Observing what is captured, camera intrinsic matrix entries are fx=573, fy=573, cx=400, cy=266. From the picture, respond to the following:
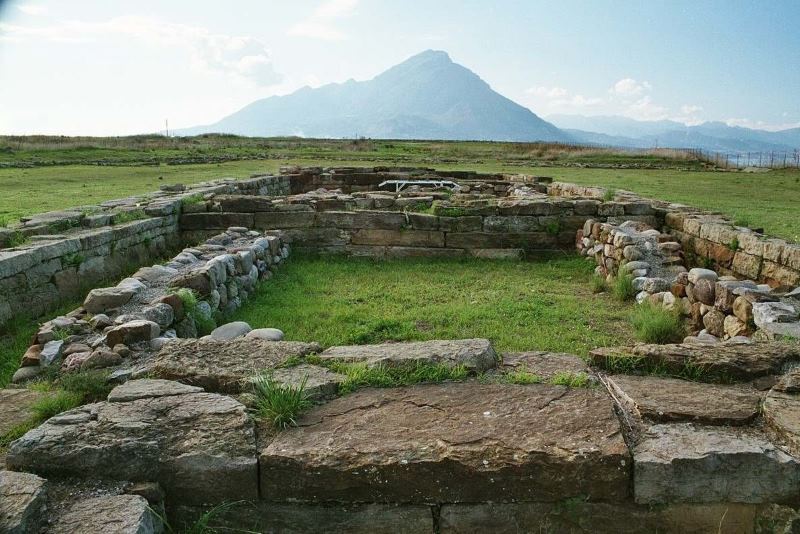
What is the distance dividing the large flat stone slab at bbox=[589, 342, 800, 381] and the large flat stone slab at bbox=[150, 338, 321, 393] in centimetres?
201

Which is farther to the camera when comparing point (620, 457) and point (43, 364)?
point (43, 364)

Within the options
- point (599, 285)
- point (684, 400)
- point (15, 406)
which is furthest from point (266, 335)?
point (599, 285)

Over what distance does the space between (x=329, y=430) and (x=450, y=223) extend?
7.11 meters

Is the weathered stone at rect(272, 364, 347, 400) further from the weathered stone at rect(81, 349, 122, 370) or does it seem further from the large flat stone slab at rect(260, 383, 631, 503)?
the weathered stone at rect(81, 349, 122, 370)

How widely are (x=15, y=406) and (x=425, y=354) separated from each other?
2.47m

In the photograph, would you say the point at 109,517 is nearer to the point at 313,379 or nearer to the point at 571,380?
the point at 313,379

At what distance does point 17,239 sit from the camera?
650cm

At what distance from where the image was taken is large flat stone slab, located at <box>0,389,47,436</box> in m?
3.19

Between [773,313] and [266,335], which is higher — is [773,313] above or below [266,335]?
above

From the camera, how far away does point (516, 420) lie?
289 cm

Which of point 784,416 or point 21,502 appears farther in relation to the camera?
point 784,416

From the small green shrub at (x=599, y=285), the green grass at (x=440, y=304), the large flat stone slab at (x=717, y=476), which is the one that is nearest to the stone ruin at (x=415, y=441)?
the large flat stone slab at (x=717, y=476)

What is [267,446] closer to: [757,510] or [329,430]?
[329,430]

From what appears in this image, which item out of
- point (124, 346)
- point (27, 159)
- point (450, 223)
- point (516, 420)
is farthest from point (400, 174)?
point (27, 159)
